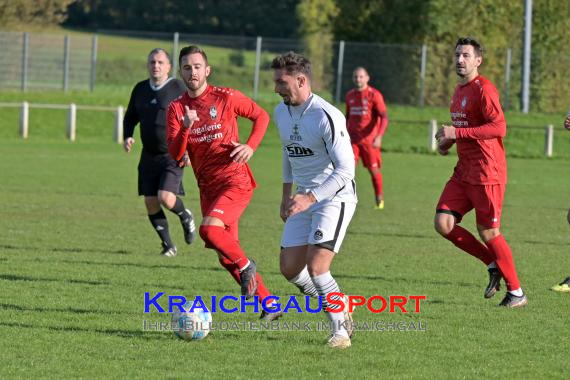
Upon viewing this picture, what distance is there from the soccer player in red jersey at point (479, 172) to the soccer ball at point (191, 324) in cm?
267

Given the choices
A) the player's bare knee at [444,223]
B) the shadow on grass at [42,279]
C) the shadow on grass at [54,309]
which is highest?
the player's bare knee at [444,223]

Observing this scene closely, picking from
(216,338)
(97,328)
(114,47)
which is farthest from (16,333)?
(114,47)

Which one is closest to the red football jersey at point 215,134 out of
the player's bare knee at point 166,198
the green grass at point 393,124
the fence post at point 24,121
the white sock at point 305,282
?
the white sock at point 305,282

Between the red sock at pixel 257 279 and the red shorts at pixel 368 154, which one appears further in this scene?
the red shorts at pixel 368 154

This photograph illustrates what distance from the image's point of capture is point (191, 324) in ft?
24.7

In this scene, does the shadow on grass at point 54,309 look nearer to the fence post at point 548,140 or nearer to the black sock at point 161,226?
the black sock at point 161,226

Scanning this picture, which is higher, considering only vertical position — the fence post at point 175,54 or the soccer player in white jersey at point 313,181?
the fence post at point 175,54

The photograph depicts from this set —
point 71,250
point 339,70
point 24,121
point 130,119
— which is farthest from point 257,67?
point 71,250

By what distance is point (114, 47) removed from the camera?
44031 millimetres

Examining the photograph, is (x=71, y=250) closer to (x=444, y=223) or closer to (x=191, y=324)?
(x=444, y=223)

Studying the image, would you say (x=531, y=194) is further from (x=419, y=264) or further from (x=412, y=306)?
(x=412, y=306)

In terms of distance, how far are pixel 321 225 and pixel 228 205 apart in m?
1.35

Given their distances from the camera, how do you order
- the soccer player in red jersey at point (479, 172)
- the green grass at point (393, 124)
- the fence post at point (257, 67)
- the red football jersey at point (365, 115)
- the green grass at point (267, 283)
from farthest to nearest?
the fence post at point (257, 67)
the green grass at point (393, 124)
the red football jersey at point (365, 115)
the soccer player in red jersey at point (479, 172)
the green grass at point (267, 283)

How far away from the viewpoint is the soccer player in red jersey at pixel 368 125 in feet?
59.2
